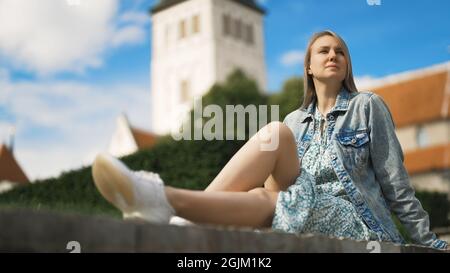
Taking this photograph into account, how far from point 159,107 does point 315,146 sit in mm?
51993

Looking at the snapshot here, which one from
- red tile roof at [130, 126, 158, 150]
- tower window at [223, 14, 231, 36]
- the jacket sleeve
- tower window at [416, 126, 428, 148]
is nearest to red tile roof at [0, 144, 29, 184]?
red tile roof at [130, 126, 158, 150]

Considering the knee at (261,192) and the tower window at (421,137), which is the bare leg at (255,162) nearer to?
the knee at (261,192)

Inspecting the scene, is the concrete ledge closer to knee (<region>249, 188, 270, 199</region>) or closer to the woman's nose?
knee (<region>249, 188, 270, 199</region>)

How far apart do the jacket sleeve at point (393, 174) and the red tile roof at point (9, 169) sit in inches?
1326

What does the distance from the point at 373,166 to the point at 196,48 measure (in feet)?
177

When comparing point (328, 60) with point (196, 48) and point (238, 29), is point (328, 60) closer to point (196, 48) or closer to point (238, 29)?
point (196, 48)

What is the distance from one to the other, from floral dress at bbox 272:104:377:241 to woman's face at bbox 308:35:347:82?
288 mm

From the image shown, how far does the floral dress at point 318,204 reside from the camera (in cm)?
266

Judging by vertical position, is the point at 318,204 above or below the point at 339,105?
below

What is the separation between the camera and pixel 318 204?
2.78 metres

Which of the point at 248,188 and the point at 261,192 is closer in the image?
the point at 261,192

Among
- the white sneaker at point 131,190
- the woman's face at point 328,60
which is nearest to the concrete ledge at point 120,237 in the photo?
the white sneaker at point 131,190

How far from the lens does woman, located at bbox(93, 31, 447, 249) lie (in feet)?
7.73

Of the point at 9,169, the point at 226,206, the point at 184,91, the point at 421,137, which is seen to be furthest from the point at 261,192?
the point at 184,91
